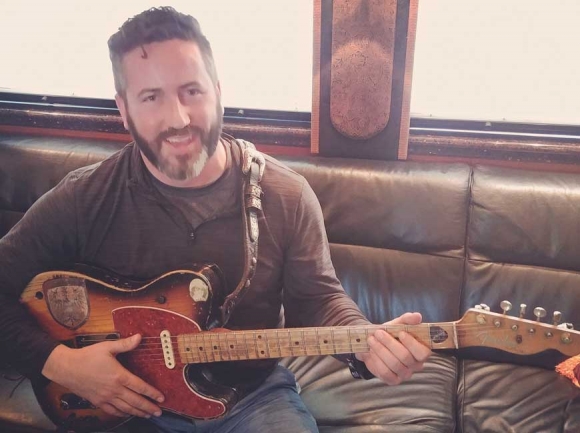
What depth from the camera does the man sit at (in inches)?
48.3

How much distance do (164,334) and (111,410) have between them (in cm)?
24

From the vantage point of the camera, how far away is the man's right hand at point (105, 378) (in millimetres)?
1246

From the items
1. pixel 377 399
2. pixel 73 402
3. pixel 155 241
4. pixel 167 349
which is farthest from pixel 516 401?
pixel 73 402

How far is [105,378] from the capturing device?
1.24 metres

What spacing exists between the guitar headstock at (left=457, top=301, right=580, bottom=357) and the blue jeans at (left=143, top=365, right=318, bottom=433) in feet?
1.47

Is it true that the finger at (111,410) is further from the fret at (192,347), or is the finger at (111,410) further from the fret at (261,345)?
the fret at (261,345)

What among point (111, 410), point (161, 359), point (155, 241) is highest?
point (155, 241)

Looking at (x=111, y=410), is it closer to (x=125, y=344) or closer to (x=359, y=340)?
(x=125, y=344)

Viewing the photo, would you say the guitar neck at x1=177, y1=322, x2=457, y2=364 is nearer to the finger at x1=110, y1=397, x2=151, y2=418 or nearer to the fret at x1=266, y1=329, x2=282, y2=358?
the fret at x1=266, y1=329, x2=282, y2=358

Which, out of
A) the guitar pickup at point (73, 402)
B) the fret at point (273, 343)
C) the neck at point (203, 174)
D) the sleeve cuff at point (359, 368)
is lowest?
the guitar pickup at point (73, 402)

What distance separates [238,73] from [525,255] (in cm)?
126

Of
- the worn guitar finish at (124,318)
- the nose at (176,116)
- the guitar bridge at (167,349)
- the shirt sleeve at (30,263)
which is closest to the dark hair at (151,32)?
the nose at (176,116)

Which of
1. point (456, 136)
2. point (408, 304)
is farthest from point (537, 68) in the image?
point (408, 304)

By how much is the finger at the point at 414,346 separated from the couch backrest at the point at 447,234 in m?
0.65
